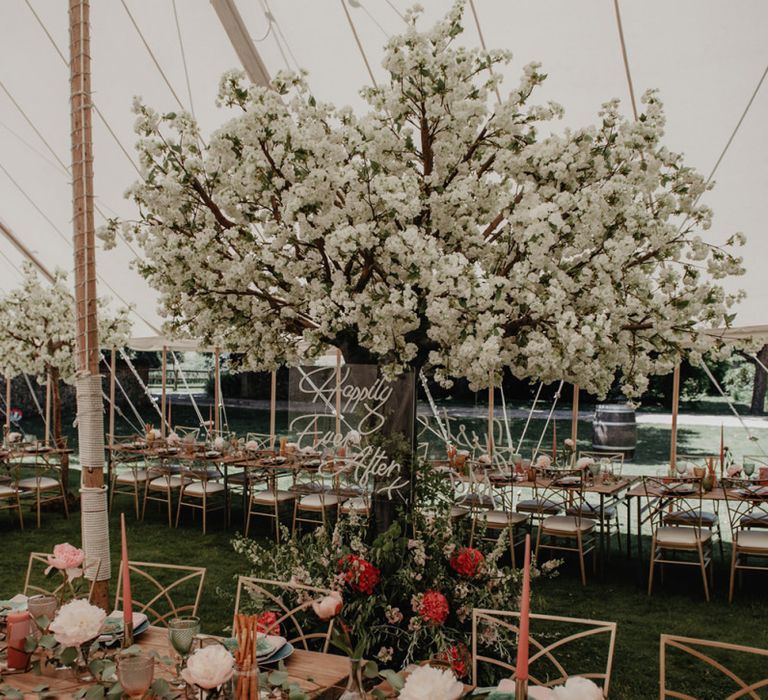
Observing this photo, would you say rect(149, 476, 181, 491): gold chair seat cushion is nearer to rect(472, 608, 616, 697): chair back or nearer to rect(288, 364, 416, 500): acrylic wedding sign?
rect(472, 608, 616, 697): chair back

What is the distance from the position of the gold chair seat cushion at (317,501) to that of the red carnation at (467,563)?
3.27 metres

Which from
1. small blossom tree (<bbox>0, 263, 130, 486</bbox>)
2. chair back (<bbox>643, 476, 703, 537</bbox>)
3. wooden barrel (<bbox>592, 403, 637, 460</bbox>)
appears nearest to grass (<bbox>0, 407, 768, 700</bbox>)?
chair back (<bbox>643, 476, 703, 537</bbox>)

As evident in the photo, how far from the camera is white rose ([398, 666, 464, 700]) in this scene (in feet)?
5.79

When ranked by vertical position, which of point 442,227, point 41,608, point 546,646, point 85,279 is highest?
point 442,227

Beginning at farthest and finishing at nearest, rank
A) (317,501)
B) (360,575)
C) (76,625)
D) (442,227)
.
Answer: (317,501) → (360,575) → (442,227) → (76,625)

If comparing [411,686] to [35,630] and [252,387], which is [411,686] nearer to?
[35,630]

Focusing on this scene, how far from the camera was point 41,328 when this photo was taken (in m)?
8.09

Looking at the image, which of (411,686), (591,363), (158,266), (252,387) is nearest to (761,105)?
(591,363)

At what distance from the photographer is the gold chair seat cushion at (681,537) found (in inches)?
218

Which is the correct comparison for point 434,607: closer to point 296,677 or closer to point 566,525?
point 296,677

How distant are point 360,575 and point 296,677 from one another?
1.09m

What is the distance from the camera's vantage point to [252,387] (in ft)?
80.0

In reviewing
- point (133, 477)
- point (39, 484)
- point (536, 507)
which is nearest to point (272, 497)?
point (133, 477)

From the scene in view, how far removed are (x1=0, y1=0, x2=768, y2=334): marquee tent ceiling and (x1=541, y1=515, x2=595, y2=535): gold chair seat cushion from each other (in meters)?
1.98
